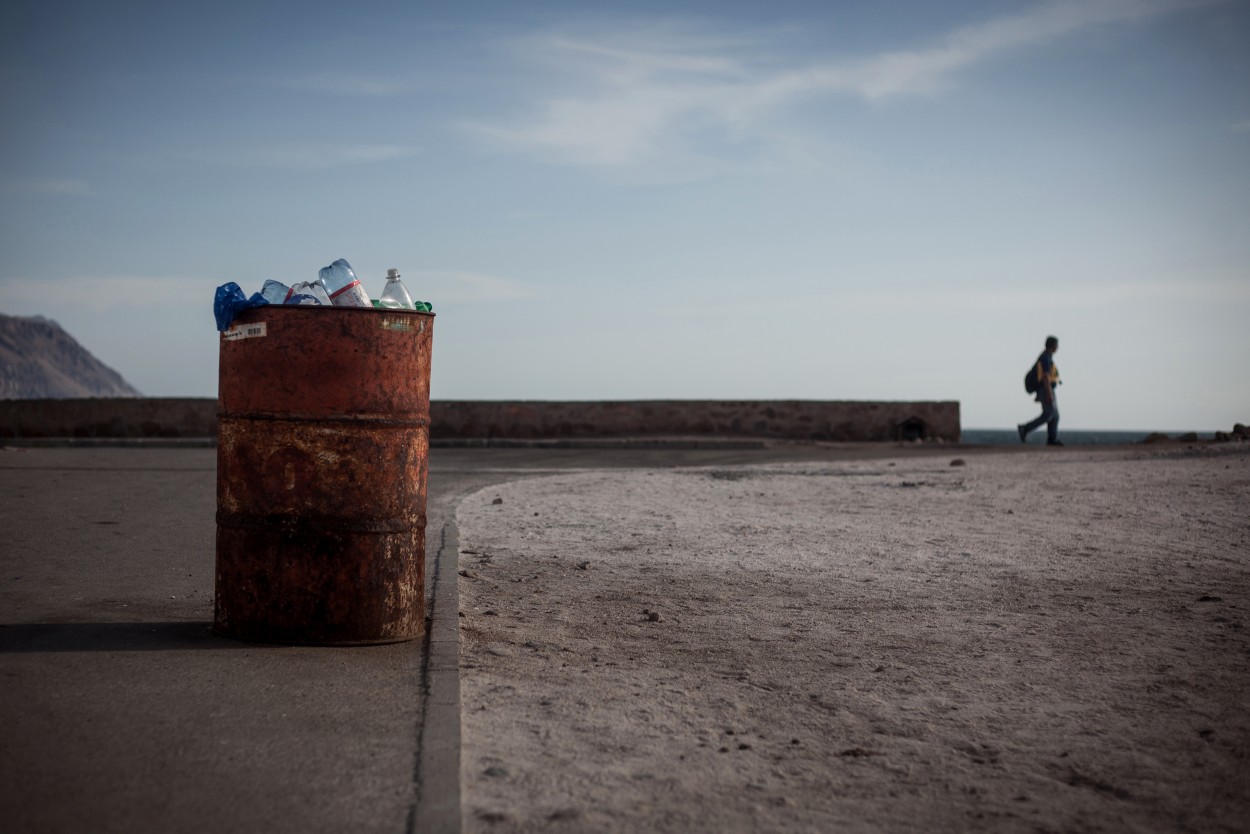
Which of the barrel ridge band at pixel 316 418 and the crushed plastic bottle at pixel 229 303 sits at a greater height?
the crushed plastic bottle at pixel 229 303

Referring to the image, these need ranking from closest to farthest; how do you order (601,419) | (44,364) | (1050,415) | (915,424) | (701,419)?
1. (1050,415)
2. (915,424)
3. (601,419)
4. (701,419)
5. (44,364)

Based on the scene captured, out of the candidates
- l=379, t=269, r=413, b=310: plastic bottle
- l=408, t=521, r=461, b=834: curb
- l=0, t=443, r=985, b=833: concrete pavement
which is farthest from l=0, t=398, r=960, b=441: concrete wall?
l=379, t=269, r=413, b=310: plastic bottle

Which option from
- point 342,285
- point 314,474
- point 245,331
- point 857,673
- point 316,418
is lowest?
point 857,673

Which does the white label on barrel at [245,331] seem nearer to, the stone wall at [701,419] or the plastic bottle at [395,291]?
the plastic bottle at [395,291]

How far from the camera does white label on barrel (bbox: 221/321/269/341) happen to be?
4184mm

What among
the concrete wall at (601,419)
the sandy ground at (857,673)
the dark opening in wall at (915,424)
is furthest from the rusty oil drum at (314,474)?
the dark opening in wall at (915,424)

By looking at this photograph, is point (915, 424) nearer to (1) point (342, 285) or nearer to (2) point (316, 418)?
(1) point (342, 285)

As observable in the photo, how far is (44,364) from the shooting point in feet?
580

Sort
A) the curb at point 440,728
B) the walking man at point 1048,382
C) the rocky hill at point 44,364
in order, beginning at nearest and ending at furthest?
the curb at point 440,728 < the walking man at point 1048,382 < the rocky hill at point 44,364

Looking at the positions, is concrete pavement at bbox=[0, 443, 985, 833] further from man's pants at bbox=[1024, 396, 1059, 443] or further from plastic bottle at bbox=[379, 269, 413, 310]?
man's pants at bbox=[1024, 396, 1059, 443]

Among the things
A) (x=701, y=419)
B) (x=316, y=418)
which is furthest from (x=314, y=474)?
(x=701, y=419)

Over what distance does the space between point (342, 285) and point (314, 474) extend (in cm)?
85

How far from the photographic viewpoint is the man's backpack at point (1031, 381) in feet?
61.1

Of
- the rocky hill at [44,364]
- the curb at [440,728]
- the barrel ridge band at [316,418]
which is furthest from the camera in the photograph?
the rocky hill at [44,364]
